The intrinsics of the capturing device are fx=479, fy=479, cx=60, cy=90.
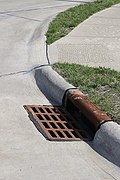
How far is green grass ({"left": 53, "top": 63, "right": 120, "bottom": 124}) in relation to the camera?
5086 mm

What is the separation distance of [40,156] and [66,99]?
1293 mm

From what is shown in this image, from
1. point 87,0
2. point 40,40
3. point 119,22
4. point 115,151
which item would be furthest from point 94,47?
point 87,0

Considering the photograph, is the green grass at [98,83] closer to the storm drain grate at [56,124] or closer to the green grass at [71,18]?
the storm drain grate at [56,124]

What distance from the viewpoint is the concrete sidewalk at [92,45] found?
6.86 meters

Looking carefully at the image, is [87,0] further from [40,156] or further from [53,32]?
[40,156]

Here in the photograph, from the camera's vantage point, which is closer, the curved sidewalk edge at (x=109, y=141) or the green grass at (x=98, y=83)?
the curved sidewalk edge at (x=109, y=141)

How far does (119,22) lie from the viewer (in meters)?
9.49

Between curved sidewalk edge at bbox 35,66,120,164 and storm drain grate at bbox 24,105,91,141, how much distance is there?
193mm

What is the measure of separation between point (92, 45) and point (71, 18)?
188cm

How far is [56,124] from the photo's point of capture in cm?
502

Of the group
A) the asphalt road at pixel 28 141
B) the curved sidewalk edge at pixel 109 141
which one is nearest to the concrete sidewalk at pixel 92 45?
the asphalt road at pixel 28 141

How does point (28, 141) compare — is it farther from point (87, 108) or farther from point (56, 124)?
point (87, 108)

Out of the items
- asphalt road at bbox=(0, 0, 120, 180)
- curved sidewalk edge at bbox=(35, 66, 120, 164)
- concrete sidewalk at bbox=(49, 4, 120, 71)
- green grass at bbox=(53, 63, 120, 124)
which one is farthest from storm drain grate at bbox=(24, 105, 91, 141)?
concrete sidewalk at bbox=(49, 4, 120, 71)

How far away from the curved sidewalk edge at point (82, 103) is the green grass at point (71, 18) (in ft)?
5.72
